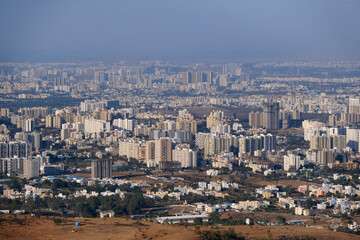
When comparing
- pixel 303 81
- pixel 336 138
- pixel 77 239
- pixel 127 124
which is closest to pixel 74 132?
pixel 127 124

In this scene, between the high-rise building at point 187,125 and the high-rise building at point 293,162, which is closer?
the high-rise building at point 293,162

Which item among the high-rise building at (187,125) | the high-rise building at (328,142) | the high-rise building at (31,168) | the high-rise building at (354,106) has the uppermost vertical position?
the high-rise building at (354,106)

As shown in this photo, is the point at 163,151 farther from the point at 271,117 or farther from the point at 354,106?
the point at 354,106

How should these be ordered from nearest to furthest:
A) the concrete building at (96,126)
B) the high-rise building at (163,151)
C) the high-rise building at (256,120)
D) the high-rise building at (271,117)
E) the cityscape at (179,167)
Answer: the cityscape at (179,167), the high-rise building at (163,151), the concrete building at (96,126), the high-rise building at (271,117), the high-rise building at (256,120)

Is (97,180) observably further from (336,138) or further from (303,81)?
(303,81)

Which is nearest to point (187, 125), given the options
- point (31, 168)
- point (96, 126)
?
point (96, 126)

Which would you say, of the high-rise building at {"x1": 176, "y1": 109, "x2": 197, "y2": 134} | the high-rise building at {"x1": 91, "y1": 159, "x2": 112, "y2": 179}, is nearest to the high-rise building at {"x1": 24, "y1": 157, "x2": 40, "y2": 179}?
the high-rise building at {"x1": 91, "y1": 159, "x2": 112, "y2": 179}

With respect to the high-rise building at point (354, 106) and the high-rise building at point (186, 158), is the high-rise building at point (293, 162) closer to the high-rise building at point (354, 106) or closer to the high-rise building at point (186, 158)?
the high-rise building at point (186, 158)

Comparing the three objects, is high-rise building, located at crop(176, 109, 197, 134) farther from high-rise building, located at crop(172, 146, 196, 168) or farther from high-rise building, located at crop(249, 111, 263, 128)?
high-rise building, located at crop(172, 146, 196, 168)

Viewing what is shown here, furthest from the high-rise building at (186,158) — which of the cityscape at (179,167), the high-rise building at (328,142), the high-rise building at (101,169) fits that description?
the high-rise building at (328,142)
